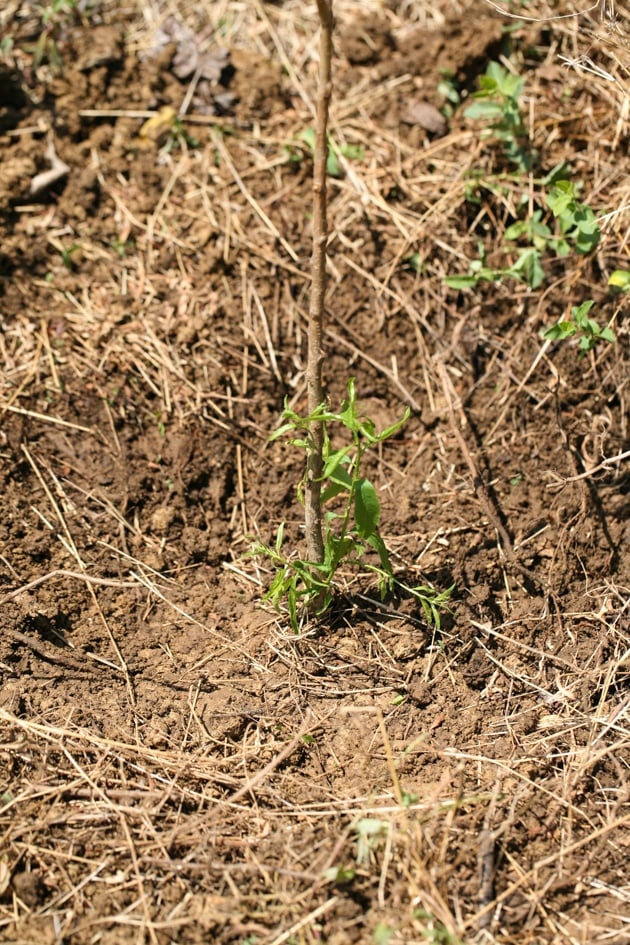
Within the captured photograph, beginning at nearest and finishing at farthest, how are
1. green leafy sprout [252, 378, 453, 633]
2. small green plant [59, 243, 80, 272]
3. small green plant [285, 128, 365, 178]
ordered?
green leafy sprout [252, 378, 453, 633] < small green plant [59, 243, 80, 272] < small green plant [285, 128, 365, 178]

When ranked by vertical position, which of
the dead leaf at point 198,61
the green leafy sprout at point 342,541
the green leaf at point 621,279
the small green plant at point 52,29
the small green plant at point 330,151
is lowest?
the green leafy sprout at point 342,541

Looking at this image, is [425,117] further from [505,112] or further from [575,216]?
[575,216]

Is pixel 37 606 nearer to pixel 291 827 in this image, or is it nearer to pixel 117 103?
pixel 291 827

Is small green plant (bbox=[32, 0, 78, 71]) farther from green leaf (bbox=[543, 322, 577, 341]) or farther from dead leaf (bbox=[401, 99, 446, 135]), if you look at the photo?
green leaf (bbox=[543, 322, 577, 341])

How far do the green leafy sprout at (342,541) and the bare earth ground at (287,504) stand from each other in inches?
3.5

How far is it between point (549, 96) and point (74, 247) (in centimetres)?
177

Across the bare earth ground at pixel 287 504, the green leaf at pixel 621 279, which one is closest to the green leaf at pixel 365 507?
the bare earth ground at pixel 287 504

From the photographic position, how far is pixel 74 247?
293cm

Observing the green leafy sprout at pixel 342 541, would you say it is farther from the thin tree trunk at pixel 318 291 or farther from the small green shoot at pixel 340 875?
the small green shoot at pixel 340 875

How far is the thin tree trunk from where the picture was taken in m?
1.72

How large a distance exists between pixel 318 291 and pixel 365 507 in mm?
525

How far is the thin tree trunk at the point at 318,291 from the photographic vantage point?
1.72 meters

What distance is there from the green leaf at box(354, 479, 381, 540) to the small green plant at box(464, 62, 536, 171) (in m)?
1.50

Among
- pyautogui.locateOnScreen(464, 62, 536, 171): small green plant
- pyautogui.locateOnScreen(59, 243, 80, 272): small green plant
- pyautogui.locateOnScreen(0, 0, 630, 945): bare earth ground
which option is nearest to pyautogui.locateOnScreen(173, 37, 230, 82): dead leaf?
pyautogui.locateOnScreen(0, 0, 630, 945): bare earth ground
